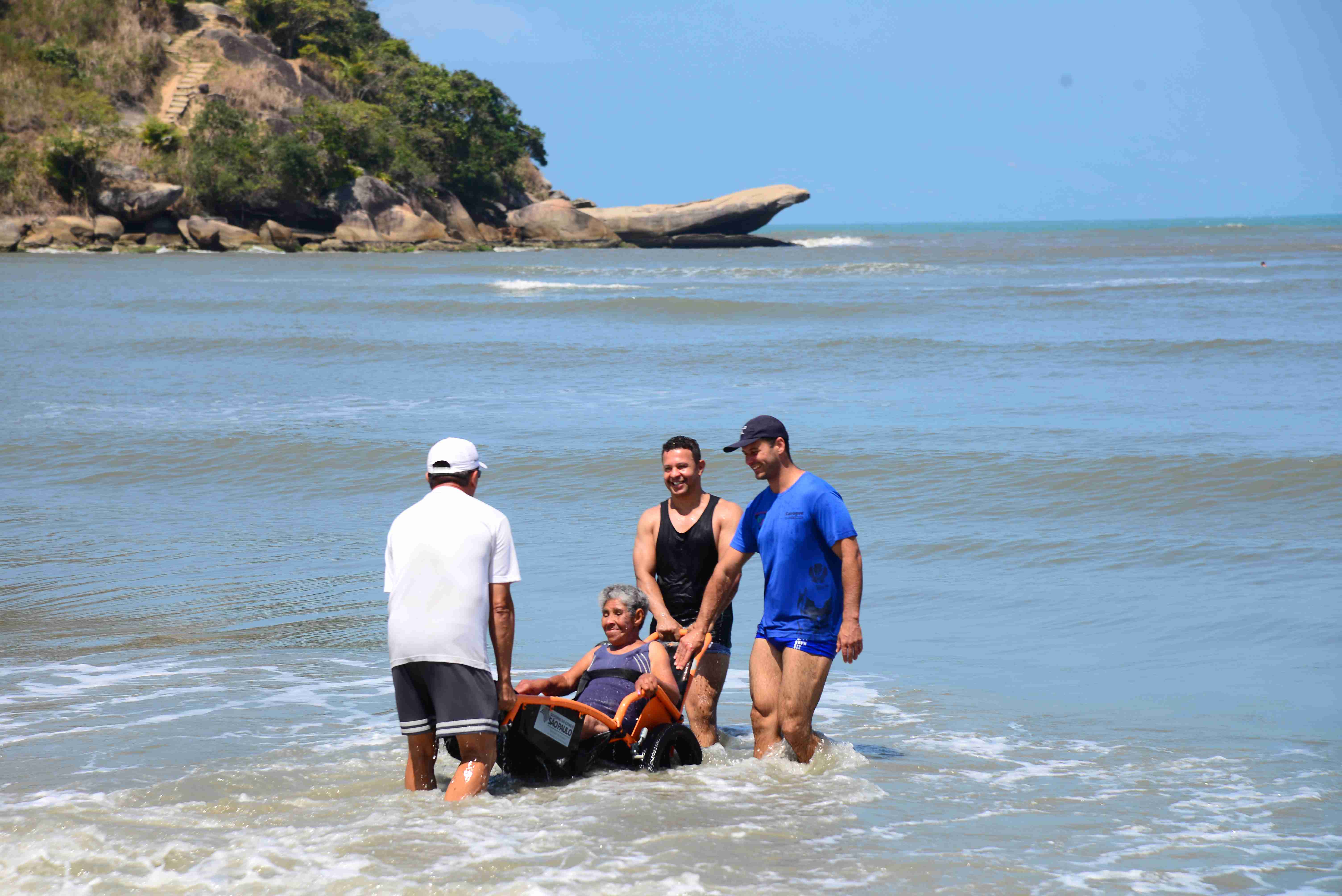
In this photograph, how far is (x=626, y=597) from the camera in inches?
218

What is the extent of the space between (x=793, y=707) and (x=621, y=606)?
0.85 m

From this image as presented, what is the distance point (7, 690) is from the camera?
6.76m

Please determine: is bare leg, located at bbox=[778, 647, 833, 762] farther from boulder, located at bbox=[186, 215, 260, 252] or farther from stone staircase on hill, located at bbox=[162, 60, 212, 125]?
stone staircase on hill, located at bbox=[162, 60, 212, 125]

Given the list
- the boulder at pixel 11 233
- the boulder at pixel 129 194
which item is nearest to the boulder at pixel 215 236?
the boulder at pixel 129 194

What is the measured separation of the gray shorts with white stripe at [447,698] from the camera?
475cm

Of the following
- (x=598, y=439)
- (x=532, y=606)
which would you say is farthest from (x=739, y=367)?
(x=532, y=606)

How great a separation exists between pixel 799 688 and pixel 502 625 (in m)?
1.31

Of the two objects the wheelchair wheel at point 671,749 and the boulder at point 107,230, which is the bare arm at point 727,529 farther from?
the boulder at point 107,230

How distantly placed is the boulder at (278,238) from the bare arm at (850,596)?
58.5 meters

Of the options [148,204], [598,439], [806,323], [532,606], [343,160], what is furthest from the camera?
[343,160]

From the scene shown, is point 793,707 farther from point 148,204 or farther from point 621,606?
point 148,204

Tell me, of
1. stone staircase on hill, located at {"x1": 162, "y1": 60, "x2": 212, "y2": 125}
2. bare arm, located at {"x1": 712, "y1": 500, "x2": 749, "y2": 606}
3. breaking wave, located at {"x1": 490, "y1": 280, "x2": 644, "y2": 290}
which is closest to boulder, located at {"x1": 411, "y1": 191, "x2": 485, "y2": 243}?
stone staircase on hill, located at {"x1": 162, "y1": 60, "x2": 212, "y2": 125}

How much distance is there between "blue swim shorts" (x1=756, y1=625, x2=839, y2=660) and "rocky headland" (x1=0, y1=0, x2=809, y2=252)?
191ft

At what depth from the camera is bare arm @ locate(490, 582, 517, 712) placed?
15.7 feet
